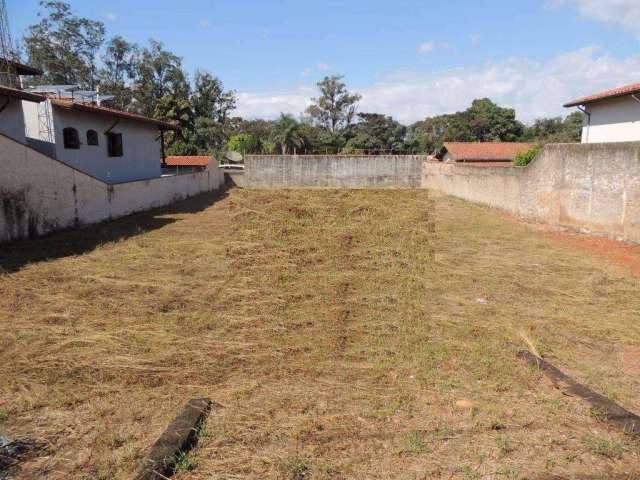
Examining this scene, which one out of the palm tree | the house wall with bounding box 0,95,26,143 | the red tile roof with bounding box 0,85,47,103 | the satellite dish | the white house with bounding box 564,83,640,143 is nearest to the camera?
the red tile roof with bounding box 0,85,47,103

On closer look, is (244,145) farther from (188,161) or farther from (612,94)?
(612,94)

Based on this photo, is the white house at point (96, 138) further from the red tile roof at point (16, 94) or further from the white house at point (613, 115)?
the white house at point (613, 115)

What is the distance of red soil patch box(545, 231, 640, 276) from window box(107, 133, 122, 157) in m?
16.3

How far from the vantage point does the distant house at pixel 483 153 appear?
98.0ft

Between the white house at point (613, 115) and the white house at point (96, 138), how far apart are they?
19108mm

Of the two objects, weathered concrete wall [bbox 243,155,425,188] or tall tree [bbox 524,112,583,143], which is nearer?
weathered concrete wall [bbox 243,155,425,188]

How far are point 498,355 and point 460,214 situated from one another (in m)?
11.7

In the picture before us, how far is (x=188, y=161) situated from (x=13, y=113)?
1437cm

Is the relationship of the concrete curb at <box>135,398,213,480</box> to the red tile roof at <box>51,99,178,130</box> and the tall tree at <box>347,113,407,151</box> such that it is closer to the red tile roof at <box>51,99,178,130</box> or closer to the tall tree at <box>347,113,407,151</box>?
the red tile roof at <box>51,99,178,130</box>

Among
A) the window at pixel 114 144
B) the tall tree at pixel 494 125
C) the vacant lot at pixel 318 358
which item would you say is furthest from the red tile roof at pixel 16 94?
the tall tree at pixel 494 125

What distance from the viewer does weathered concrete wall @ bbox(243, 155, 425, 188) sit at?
27.2 metres

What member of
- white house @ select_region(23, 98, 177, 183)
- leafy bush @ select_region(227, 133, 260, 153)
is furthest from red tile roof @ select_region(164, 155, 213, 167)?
leafy bush @ select_region(227, 133, 260, 153)

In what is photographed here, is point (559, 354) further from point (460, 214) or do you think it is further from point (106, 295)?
point (460, 214)

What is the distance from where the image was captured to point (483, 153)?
30422mm
